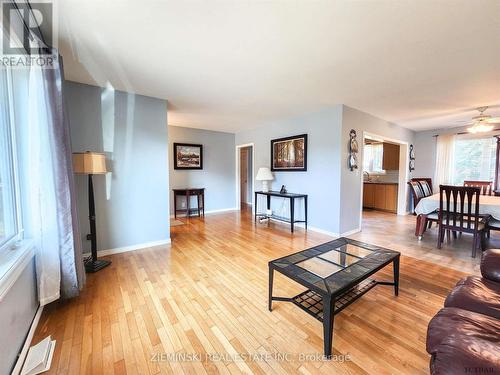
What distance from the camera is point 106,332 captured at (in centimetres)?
157

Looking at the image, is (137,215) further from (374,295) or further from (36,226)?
(374,295)

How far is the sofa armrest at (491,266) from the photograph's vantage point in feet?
4.84

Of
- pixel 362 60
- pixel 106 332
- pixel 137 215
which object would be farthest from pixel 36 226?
pixel 362 60

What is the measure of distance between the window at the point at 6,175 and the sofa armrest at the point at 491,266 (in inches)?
128

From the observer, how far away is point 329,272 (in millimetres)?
1617

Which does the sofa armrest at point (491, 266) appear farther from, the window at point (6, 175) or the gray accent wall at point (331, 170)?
the window at point (6, 175)

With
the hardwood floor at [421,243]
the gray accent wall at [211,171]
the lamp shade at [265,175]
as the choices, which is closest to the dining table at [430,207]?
the hardwood floor at [421,243]

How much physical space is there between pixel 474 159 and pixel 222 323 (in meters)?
6.74

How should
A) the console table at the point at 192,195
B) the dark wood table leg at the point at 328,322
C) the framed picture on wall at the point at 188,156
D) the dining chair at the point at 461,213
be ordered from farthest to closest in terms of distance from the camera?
the framed picture on wall at the point at 188,156
the console table at the point at 192,195
the dining chair at the point at 461,213
the dark wood table leg at the point at 328,322

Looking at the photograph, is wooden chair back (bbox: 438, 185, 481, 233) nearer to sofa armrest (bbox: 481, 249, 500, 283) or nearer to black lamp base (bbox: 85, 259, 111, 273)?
sofa armrest (bbox: 481, 249, 500, 283)

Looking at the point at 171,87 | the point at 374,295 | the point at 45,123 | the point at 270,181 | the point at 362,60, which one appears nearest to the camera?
the point at 45,123

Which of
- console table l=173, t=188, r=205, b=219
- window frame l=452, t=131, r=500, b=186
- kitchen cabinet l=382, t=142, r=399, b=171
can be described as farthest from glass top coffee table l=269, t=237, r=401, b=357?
window frame l=452, t=131, r=500, b=186

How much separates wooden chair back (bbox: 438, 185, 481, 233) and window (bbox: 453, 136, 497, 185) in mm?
2699

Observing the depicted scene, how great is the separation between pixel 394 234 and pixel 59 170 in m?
4.90
